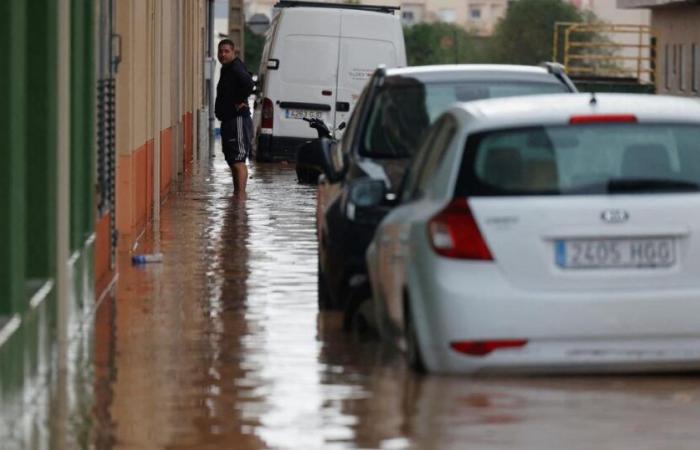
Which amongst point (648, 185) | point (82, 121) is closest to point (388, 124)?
point (82, 121)

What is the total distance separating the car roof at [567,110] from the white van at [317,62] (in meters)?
20.1

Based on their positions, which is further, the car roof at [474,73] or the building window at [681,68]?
the building window at [681,68]

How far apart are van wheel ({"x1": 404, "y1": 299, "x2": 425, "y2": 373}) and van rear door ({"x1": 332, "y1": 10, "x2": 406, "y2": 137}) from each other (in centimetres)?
2051

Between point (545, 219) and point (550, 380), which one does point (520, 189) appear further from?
point (550, 380)

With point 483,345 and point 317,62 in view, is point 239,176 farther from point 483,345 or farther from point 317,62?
point 483,345

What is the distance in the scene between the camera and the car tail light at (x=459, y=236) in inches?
400

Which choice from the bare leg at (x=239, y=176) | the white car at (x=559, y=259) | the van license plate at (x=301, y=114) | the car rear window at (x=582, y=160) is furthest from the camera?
the van license plate at (x=301, y=114)

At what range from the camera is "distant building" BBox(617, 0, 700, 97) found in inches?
2707

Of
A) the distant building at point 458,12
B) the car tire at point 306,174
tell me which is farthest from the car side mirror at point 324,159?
the distant building at point 458,12

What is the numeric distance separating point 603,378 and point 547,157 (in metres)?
1.07

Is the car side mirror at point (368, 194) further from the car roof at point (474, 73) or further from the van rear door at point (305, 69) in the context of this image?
the van rear door at point (305, 69)

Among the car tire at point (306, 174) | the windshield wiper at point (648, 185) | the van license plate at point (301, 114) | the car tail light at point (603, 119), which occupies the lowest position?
the car tire at point (306, 174)

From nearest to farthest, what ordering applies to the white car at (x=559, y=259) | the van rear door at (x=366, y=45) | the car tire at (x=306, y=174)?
the white car at (x=559, y=259)
the car tire at (x=306, y=174)
the van rear door at (x=366, y=45)

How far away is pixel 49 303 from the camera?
37.9 ft
